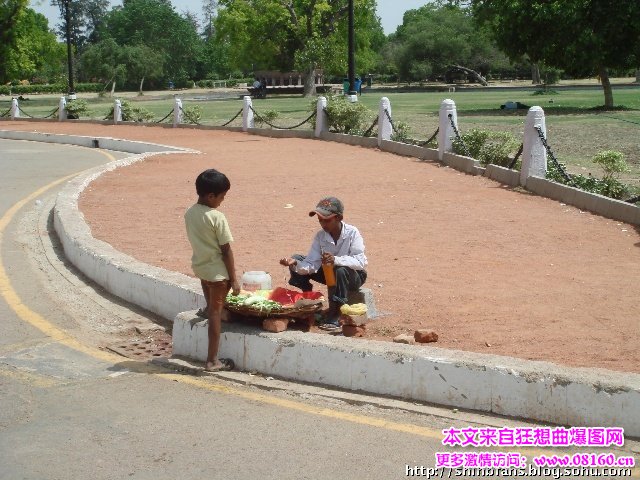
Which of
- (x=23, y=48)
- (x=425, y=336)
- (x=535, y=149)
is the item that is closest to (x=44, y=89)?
(x=23, y=48)

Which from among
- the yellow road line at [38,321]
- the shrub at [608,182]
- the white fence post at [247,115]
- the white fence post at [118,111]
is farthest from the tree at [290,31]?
the yellow road line at [38,321]

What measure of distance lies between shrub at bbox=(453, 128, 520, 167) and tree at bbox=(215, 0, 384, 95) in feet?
145

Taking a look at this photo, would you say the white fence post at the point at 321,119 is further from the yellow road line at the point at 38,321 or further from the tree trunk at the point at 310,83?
the tree trunk at the point at 310,83

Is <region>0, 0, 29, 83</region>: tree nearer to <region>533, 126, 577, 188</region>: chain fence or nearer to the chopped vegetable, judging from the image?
<region>533, 126, 577, 188</region>: chain fence

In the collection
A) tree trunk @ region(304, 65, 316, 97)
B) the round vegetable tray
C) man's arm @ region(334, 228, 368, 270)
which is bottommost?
the round vegetable tray

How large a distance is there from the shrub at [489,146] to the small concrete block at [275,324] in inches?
453

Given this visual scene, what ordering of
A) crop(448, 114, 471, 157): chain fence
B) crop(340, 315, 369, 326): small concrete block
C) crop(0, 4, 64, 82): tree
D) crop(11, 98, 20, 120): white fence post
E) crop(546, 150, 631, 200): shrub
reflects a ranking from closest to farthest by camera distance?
1. crop(340, 315, 369, 326): small concrete block
2. crop(546, 150, 631, 200): shrub
3. crop(448, 114, 471, 157): chain fence
4. crop(11, 98, 20, 120): white fence post
5. crop(0, 4, 64, 82): tree

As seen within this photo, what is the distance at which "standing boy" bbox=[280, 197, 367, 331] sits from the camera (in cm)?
672

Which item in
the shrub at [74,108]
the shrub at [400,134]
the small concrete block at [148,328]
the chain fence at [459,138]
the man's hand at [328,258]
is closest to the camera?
the man's hand at [328,258]

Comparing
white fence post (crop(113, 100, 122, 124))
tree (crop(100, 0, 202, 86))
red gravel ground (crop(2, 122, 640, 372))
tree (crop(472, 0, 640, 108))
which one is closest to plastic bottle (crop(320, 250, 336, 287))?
red gravel ground (crop(2, 122, 640, 372))

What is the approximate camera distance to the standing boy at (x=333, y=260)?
6719mm

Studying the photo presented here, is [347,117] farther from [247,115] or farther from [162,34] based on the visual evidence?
[162,34]

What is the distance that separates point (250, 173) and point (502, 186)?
511cm

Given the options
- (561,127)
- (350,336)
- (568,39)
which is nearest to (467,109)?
(568,39)
